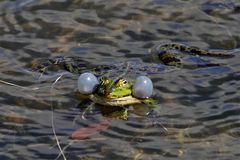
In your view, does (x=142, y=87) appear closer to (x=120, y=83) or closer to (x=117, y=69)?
(x=120, y=83)

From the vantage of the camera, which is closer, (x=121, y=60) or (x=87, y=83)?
(x=87, y=83)

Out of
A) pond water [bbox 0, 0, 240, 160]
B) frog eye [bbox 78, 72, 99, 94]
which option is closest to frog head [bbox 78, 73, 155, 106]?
frog eye [bbox 78, 72, 99, 94]

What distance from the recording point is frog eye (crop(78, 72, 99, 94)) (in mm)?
5816

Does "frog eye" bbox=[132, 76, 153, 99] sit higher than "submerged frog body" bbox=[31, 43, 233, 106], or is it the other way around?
"frog eye" bbox=[132, 76, 153, 99]

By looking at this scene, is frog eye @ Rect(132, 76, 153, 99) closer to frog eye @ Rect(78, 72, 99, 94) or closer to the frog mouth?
the frog mouth

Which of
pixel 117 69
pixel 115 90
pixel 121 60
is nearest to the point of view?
pixel 115 90

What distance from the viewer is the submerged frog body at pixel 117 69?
5.74 metres

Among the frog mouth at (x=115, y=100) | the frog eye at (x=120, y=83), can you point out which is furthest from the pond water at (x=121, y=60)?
the frog eye at (x=120, y=83)

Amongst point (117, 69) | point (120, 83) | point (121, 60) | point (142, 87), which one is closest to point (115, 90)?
point (120, 83)

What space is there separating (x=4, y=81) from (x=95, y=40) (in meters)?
1.36

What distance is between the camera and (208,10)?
25.6ft

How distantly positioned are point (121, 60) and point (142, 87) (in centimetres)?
99

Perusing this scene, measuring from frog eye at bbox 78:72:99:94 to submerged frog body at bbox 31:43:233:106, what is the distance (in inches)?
2.0

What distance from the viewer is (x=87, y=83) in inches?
229
